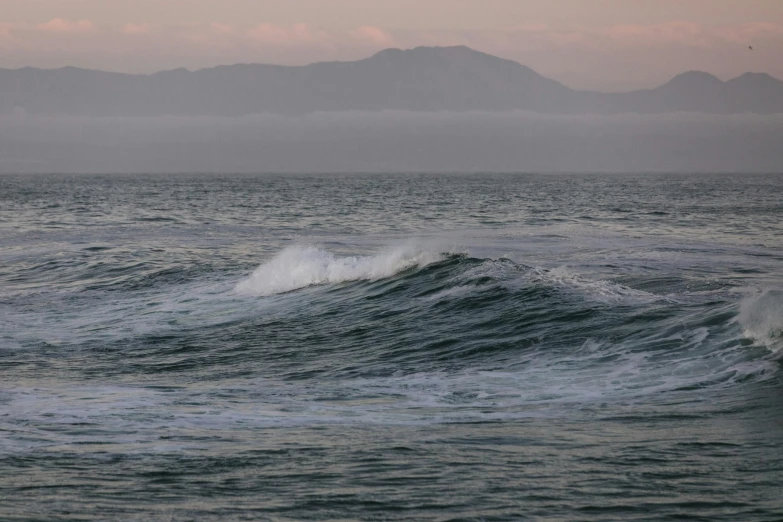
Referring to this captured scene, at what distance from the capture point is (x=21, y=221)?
49.1 m

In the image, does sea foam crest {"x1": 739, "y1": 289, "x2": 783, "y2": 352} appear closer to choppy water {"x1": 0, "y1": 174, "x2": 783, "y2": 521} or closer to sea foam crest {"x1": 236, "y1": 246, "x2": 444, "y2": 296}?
choppy water {"x1": 0, "y1": 174, "x2": 783, "y2": 521}

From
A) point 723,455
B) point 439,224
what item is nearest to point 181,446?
point 723,455

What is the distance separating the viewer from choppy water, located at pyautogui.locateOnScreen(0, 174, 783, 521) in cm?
698

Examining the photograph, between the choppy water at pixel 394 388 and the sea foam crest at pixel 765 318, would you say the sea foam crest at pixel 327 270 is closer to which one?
the choppy water at pixel 394 388

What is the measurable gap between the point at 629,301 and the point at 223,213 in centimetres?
4323

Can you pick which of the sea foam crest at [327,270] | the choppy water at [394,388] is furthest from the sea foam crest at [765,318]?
the sea foam crest at [327,270]

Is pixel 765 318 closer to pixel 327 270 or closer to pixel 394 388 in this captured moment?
pixel 394 388

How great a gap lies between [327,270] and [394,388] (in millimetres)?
12412

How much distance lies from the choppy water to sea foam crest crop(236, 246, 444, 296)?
8 centimetres

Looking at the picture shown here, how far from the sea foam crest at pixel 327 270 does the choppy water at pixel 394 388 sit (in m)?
0.08

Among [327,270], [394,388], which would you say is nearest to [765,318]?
[394,388]

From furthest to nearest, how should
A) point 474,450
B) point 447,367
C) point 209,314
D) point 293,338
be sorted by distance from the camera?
1. point 209,314
2. point 293,338
3. point 447,367
4. point 474,450

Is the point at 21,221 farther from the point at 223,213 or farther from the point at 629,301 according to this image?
the point at 629,301

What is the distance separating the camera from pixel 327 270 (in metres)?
23.8
